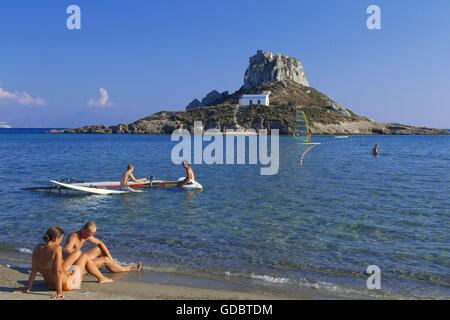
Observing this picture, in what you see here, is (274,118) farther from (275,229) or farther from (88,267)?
(88,267)

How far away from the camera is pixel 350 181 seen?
26.0 m

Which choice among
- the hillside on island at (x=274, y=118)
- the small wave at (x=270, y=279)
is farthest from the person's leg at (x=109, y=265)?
the hillside on island at (x=274, y=118)

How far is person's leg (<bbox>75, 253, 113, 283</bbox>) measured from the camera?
25.5ft

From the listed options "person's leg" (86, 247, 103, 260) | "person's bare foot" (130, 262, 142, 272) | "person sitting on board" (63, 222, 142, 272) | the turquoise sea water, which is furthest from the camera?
the turquoise sea water

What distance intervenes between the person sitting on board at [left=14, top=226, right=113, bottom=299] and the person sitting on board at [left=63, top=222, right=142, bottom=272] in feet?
1.25

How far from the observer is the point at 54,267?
23.0 feet

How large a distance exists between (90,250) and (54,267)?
1.45 m

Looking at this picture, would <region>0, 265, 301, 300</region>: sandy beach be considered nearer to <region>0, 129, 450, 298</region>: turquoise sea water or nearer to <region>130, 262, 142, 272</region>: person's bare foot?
<region>130, 262, 142, 272</region>: person's bare foot

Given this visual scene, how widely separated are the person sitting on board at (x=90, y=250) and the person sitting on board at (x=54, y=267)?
1.25ft

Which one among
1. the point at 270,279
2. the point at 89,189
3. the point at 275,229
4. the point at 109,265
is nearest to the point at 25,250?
the point at 109,265

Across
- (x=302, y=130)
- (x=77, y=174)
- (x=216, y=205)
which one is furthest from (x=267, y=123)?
(x=216, y=205)

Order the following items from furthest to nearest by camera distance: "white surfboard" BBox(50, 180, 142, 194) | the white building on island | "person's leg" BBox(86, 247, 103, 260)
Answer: the white building on island
"white surfboard" BBox(50, 180, 142, 194)
"person's leg" BBox(86, 247, 103, 260)

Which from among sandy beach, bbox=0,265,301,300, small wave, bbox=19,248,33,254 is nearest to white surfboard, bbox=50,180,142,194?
small wave, bbox=19,248,33,254
